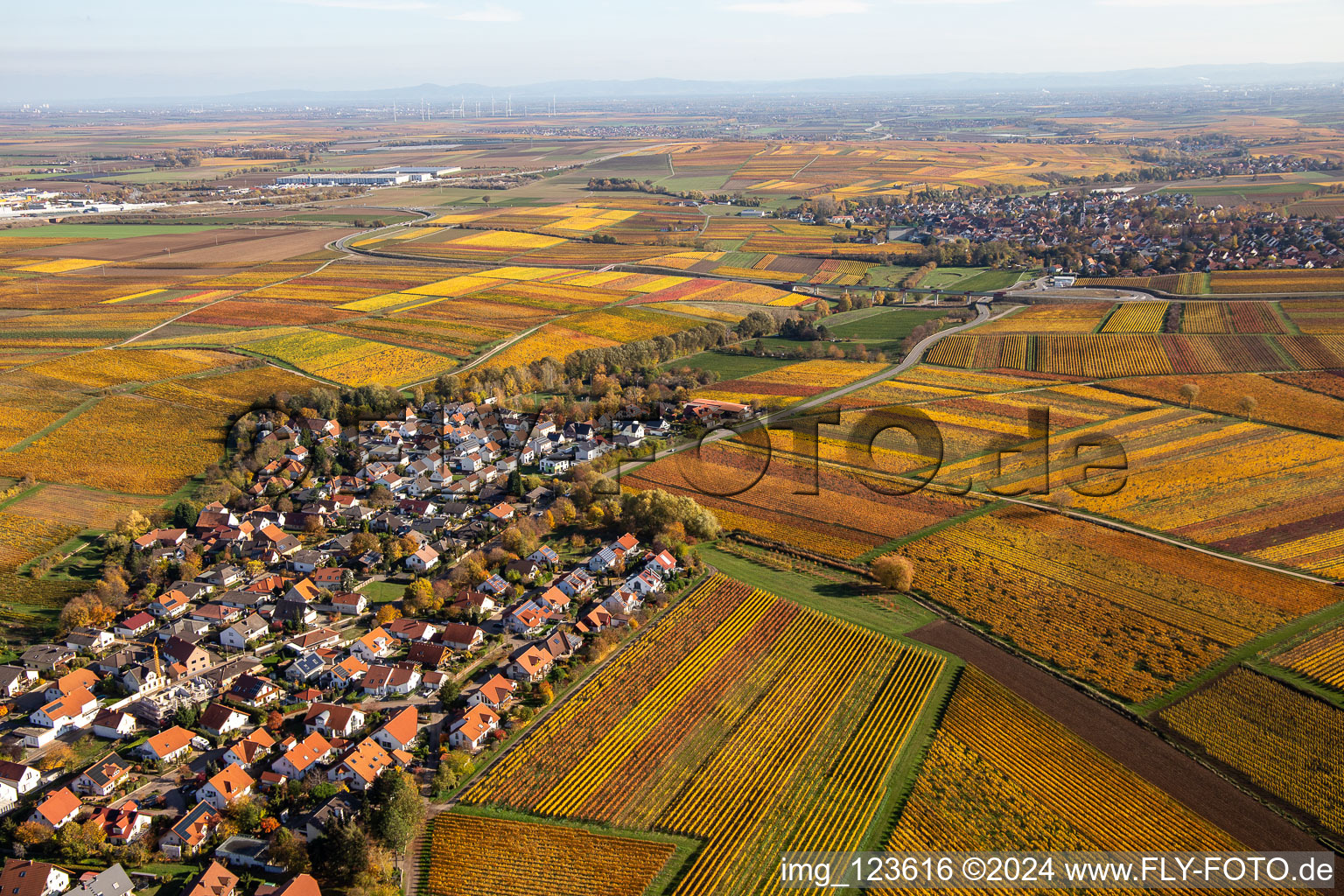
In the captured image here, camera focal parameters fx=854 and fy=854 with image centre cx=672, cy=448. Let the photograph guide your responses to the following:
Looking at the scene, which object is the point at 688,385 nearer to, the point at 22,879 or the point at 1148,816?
the point at 1148,816

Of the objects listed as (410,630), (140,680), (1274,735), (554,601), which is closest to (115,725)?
(140,680)

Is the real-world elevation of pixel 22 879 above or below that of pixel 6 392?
below

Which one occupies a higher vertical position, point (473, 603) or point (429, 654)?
point (473, 603)

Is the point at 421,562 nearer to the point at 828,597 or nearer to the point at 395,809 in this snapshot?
the point at 395,809

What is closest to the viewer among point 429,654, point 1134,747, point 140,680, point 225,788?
point 225,788

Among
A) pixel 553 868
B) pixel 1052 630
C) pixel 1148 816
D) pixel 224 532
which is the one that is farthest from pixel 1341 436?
pixel 224 532

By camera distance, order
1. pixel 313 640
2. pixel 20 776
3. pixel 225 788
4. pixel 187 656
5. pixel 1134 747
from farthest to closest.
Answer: pixel 313 640, pixel 187 656, pixel 1134 747, pixel 20 776, pixel 225 788

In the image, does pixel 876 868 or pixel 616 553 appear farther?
pixel 616 553
